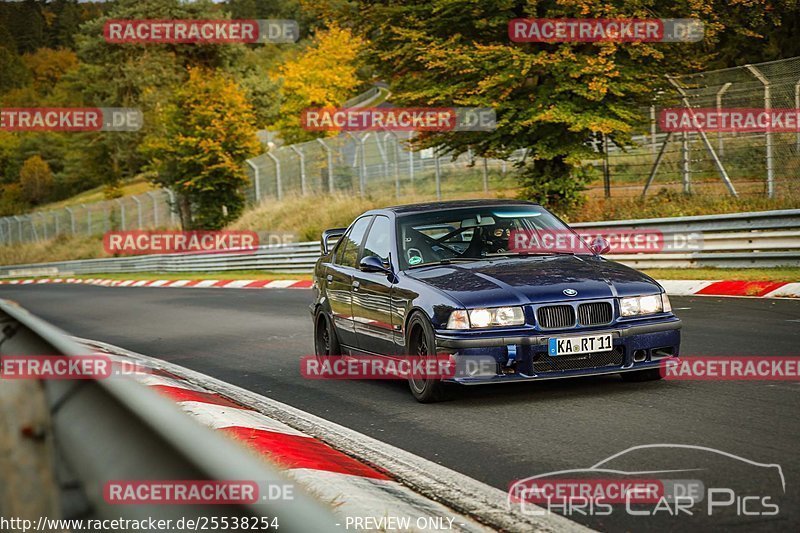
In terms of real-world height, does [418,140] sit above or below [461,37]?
below

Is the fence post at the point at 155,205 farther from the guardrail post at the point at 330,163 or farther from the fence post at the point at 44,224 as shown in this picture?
the fence post at the point at 44,224

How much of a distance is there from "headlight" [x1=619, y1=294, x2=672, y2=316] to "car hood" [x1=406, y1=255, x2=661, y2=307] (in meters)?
0.04

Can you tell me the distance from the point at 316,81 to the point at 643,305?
6031 centimetres

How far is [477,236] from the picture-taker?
28.6 feet

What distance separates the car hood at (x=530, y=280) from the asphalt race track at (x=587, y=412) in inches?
28.4

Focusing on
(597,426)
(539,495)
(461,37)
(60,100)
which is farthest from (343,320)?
(60,100)

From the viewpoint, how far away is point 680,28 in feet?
66.7

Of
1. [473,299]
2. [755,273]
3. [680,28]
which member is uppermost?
[680,28]

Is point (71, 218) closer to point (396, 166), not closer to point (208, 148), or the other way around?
point (208, 148)

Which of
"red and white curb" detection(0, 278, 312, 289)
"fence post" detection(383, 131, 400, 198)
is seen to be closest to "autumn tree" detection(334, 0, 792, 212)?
"red and white curb" detection(0, 278, 312, 289)

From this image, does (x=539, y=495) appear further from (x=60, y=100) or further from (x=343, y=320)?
(x=60, y=100)

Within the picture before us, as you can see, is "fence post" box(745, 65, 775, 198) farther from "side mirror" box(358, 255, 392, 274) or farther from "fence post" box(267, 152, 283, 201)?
Answer: "fence post" box(267, 152, 283, 201)

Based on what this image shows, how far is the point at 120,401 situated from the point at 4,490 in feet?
1.75

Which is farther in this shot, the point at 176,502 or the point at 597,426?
the point at 597,426
